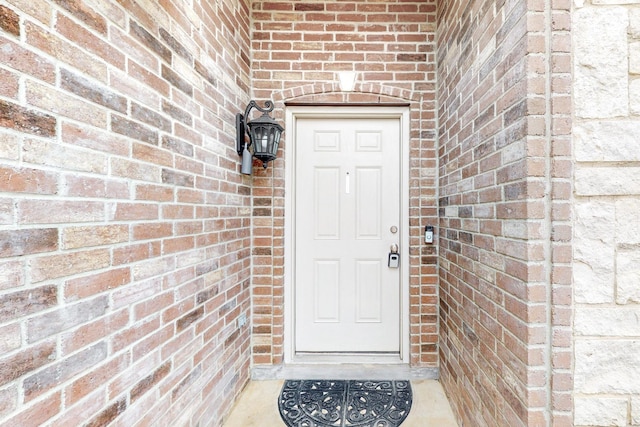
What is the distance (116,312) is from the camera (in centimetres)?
102

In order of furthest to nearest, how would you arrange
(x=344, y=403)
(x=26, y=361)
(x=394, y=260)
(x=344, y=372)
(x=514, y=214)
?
(x=394, y=260), (x=344, y=372), (x=344, y=403), (x=514, y=214), (x=26, y=361)

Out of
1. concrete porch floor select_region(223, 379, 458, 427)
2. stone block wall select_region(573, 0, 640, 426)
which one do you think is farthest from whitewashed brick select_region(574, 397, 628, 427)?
concrete porch floor select_region(223, 379, 458, 427)

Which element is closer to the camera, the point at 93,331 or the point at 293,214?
the point at 93,331

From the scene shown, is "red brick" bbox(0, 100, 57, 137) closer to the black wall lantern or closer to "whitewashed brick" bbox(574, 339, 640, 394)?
the black wall lantern

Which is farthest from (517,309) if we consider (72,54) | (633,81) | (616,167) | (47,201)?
(72,54)

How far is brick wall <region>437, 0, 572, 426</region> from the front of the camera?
1.09 m

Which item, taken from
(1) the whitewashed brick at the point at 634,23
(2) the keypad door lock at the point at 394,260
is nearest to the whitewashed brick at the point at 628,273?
(1) the whitewashed brick at the point at 634,23

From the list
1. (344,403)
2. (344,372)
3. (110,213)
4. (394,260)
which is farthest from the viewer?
(394,260)

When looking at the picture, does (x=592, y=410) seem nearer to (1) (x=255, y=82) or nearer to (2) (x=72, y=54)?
(2) (x=72, y=54)

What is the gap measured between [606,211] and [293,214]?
1.76 m

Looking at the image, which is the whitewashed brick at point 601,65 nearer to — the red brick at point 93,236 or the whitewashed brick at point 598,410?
the whitewashed brick at point 598,410

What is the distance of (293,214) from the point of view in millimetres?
2354

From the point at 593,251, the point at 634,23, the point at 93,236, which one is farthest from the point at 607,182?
the point at 93,236

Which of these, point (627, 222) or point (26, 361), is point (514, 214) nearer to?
point (627, 222)
